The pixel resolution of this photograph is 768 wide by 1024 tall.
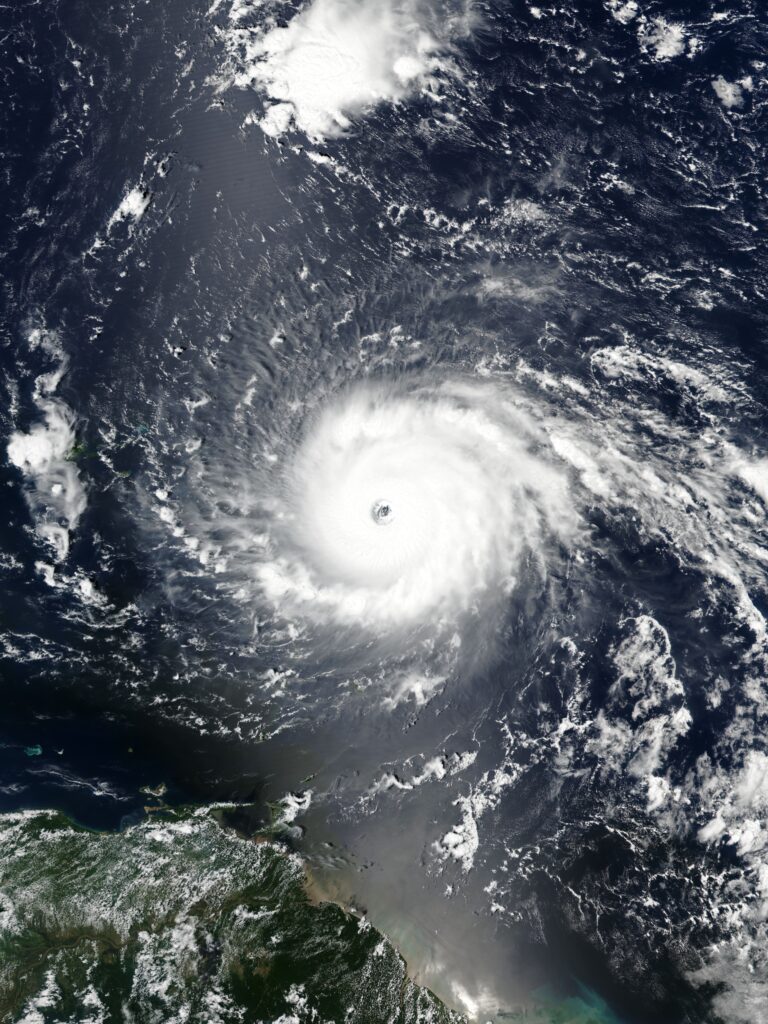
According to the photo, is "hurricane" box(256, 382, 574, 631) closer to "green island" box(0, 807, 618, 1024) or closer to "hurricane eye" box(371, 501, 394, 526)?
"hurricane eye" box(371, 501, 394, 526)

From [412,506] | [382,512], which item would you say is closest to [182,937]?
[382,512]

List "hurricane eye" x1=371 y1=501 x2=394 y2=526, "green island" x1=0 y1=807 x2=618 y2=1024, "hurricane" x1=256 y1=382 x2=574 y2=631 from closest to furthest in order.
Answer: "green island" x1=0 y1=807 x2=618 y2=1024
"hurricane" x1=256 y1=382 x2=574 y2=631
"hurricane eye" x1=371 y1=501 x2=394 y2=526

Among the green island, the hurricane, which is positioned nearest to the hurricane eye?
the hurricane

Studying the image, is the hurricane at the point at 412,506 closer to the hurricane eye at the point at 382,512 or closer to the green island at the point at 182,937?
the hurricane eye at the point at 382,512

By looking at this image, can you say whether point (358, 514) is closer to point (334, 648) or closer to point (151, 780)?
point (334, 648)

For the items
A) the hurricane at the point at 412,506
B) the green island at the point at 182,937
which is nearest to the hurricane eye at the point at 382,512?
the hurricane at the point at 412,506

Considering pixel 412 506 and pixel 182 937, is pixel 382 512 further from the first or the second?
pixel 182 937
